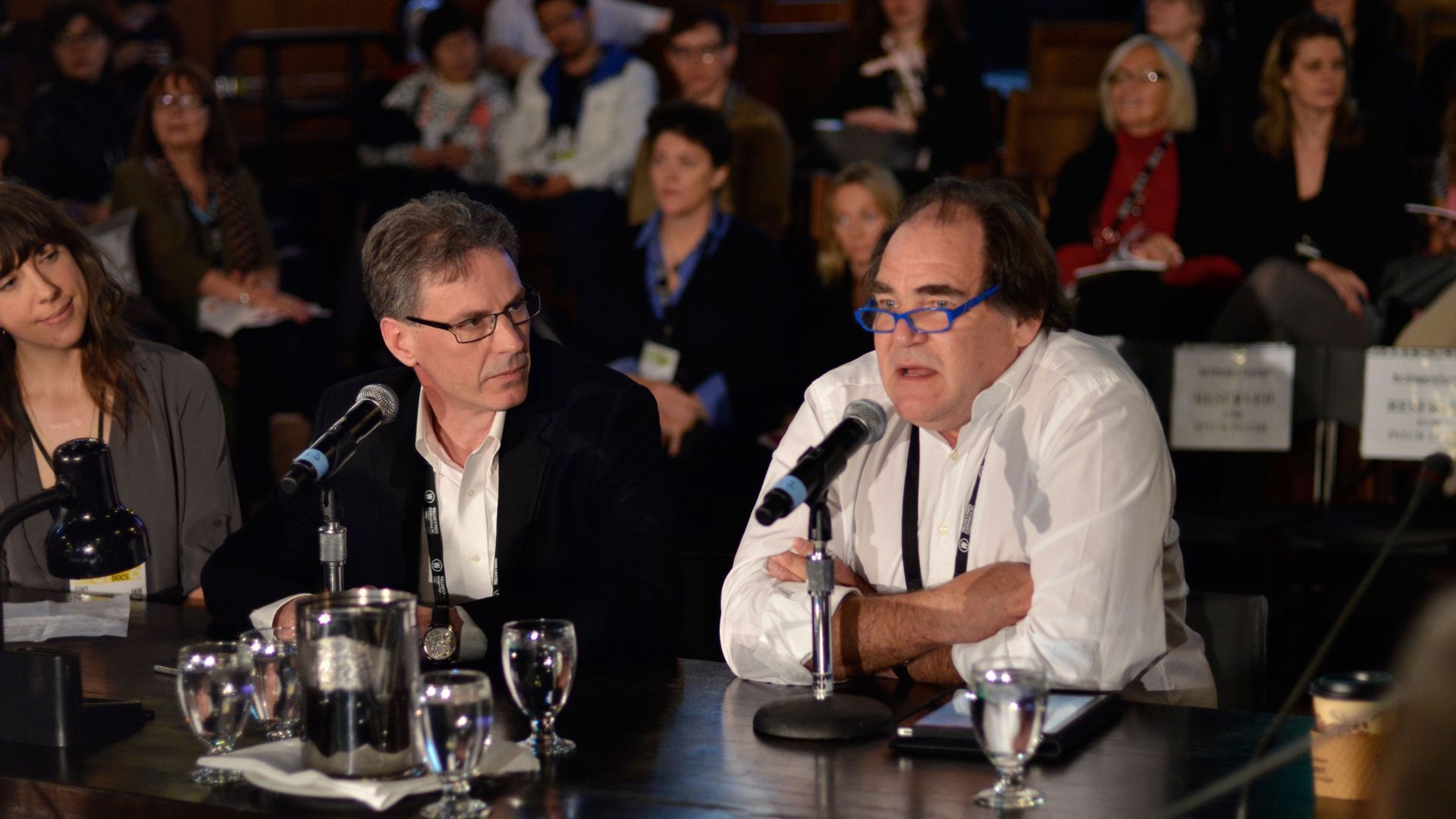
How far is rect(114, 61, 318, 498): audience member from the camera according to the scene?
5.76 metres

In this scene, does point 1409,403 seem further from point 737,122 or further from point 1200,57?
point 737,122

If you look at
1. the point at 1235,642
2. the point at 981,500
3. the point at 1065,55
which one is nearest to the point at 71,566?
the point at 981,500

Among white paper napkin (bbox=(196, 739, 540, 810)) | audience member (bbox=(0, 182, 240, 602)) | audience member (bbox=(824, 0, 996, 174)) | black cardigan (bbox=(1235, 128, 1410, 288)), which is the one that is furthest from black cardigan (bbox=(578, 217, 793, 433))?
white paper napkin (bbox=(196, 739, 540, 810))

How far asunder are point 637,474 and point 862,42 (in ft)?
13.5

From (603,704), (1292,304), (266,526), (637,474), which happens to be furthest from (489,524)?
(1292,304)

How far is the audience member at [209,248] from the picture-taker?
5.76 meters

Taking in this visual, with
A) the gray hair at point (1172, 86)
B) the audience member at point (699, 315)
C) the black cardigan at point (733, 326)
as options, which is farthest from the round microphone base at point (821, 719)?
the gray hair at point (1172, 86)

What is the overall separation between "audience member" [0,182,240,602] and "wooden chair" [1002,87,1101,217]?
3.84 m

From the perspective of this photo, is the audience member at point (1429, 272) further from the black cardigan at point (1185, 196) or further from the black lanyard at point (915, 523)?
the black lanyard at point (915, 523)

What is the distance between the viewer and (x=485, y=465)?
2.76 m

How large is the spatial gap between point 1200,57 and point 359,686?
4.74 m

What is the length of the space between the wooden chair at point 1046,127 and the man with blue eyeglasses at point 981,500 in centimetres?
389

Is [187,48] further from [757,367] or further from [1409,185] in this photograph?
[1409,185]

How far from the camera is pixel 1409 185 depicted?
5.14 meters
